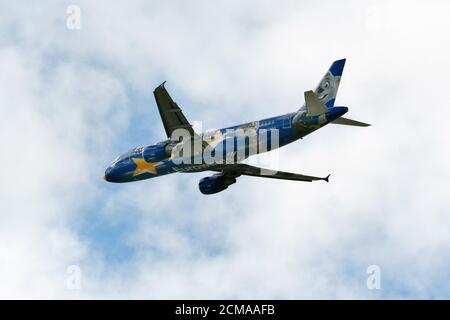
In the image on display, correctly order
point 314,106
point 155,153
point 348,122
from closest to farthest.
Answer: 1. point 314,106
2. point 348,122
3. point 155,153

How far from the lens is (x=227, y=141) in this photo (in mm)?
54094

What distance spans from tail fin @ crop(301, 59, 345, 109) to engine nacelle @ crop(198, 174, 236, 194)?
8.63 m

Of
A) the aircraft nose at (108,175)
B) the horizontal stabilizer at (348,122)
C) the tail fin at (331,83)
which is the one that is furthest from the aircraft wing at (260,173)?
the aircraft nose at (108,175)

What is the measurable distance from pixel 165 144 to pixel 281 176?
8.63 m

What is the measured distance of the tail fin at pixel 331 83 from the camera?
53.8 metres

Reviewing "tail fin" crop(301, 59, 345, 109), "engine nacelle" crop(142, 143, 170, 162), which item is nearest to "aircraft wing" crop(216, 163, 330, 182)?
"engine nacelle" crop(142, 143, 170, 162)

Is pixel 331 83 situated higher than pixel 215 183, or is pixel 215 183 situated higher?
pixel 331 83

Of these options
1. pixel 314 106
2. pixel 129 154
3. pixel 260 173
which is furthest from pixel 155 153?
pixel 314 106

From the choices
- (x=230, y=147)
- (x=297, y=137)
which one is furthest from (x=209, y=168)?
(x=297, y=137)

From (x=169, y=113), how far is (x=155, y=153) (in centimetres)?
801

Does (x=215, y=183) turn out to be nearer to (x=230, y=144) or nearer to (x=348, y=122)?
(x=230, y=144)

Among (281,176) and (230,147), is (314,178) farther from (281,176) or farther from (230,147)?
→ (230,147)

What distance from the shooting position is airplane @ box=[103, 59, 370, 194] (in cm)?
5019

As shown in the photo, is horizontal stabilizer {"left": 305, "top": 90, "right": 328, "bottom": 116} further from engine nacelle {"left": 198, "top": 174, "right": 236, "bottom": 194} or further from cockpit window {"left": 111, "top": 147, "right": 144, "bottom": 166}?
cockpit window {"left": 111, "top": 147, "right": 144, "bottom": 166}
